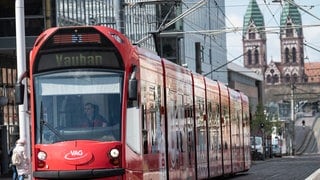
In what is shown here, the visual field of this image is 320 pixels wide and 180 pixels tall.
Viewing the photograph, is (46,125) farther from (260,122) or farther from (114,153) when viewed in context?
(260,122)

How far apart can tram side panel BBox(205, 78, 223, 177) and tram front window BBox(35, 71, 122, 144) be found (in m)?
12.3

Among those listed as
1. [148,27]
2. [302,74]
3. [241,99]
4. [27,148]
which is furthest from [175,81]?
[302,74]

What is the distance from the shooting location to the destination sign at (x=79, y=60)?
52.6 feet

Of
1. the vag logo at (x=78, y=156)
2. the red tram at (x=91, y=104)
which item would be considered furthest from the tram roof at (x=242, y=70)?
the vag logo at (x=78, y=156)

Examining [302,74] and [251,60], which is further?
[251,60]

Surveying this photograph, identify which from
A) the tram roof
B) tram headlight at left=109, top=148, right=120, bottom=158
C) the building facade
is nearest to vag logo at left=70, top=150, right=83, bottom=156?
tram headlight at left=109, top=148, right=120, bottom=158

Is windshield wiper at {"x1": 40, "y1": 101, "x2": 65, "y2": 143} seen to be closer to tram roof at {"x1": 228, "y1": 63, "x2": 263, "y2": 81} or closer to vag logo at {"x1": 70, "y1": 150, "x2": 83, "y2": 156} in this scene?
vag logo at {"x1": 70, "y1": 150, "x2": 83, "y2": 156}

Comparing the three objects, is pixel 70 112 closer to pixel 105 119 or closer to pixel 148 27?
pixel 105 119

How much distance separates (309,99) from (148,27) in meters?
67.3

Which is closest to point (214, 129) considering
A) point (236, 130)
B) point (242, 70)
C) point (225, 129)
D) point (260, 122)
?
point (225, 129)

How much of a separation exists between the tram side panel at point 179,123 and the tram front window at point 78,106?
460cm

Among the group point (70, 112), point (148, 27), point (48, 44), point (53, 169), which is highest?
point (148, 27)

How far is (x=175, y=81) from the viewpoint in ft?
71.6

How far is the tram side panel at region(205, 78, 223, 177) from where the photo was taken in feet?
92.6
